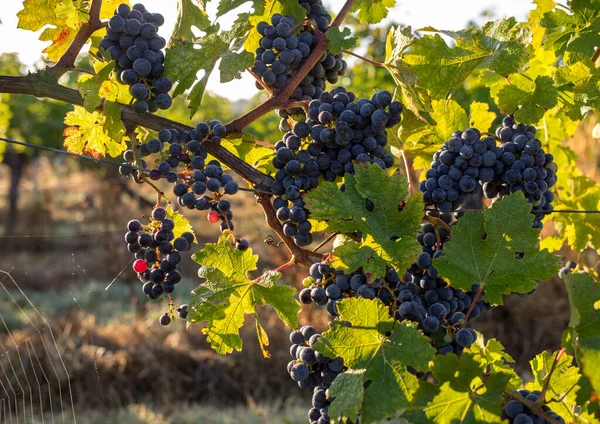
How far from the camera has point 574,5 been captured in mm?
1280

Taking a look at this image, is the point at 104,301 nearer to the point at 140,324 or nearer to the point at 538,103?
the point at 140,324

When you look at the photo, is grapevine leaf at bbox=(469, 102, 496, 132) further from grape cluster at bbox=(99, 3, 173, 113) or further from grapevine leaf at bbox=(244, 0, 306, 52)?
grape cluster at bbox=(99, 3, 173, 113)

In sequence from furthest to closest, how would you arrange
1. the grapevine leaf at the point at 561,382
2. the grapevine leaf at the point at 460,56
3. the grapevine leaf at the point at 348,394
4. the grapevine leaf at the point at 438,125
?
the grapevine leaf at the point at 438,125
the grapevine leaf at the point at 460,56
the grapevine leaf at the point at 561,382
the grapevine leaf at the point at 348,394

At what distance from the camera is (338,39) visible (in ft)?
3.98

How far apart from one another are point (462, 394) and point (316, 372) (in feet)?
0.93

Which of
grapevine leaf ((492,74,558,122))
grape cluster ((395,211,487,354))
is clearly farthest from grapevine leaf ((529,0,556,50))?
grape cluster ((395,211,487,354))

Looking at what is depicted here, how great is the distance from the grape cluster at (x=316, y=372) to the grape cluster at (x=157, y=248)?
32cm

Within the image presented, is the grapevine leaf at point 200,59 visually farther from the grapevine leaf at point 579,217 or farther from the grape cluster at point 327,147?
the grapevine leaf at point 579,217

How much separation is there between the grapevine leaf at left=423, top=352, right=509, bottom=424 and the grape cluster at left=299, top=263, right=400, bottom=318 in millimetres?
182

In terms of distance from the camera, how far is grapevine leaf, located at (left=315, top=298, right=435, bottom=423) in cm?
89

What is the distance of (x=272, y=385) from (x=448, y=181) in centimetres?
513

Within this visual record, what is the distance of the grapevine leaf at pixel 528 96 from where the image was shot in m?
1.23

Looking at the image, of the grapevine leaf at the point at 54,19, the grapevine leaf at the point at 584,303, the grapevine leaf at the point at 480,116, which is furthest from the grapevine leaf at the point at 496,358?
the grapevine leaf at the point at 54,19

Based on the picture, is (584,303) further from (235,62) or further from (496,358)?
(235,62)
